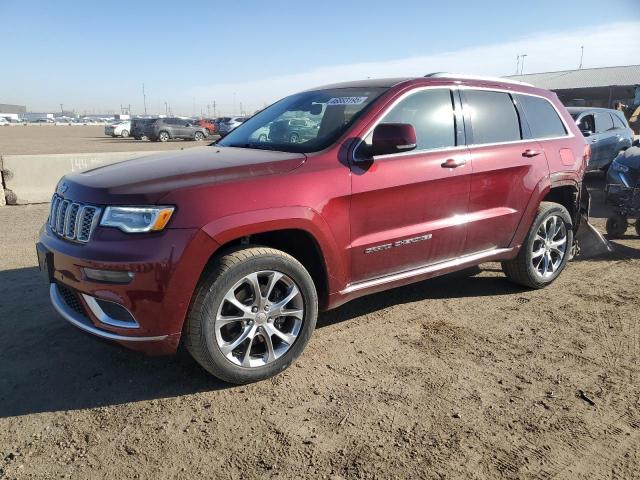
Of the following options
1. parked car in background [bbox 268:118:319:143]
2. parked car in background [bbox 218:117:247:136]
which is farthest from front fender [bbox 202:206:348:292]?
parked car in background [bbox 218:117:247:136]

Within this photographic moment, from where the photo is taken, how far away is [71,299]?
10.0 ft

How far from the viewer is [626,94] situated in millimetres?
39000

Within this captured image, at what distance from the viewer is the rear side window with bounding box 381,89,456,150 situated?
12.3ft

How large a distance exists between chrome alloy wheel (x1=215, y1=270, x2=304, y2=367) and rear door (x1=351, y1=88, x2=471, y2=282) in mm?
555

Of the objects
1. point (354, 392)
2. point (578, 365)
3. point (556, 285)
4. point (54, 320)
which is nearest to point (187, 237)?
point (354, 392)

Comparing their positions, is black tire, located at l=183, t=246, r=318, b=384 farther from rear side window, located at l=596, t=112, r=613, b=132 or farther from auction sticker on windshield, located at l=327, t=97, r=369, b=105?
rear side window, located at l=596, t=112, r=613, b=132

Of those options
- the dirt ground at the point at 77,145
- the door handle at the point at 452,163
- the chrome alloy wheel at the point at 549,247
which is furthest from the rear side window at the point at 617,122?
the dirt ground at the point at 77,145

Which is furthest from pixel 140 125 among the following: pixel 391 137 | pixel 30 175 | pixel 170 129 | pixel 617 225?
pixel 391 137

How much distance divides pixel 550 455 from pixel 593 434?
13.4 inches

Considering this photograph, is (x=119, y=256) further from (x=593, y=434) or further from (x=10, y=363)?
(x=593, y=434)

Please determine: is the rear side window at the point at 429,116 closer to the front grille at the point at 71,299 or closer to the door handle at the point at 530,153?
the door handle at the point at 530,153

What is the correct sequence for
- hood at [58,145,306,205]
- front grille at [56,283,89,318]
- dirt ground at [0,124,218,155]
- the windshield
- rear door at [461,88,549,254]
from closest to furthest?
hood at [58,145,306,205]
front grille at [56,283,89,318]
the windshield
rear door at [461,88,549,254]
dirt ground at [0,124,218,155]

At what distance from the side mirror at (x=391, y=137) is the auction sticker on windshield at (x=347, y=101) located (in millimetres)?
459

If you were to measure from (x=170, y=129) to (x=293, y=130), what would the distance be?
3212cm
